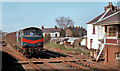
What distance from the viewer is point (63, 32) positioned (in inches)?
2685

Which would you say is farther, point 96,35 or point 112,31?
Answer: point 96,35

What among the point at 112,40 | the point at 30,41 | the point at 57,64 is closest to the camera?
the point at 112,40

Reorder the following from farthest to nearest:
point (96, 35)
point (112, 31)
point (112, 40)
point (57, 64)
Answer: point (96, 35) < point (57, 64) < point (112, 31) < point (112, 40)

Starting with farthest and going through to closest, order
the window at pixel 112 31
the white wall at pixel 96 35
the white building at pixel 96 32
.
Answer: the white wall at pixel 96 35 < the white building at pixel 96 32 < the window at pixel 112 31

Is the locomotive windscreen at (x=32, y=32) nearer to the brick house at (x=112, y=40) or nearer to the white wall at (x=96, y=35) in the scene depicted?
the brick house at (x=112, y=40)

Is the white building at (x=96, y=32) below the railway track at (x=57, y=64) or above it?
above

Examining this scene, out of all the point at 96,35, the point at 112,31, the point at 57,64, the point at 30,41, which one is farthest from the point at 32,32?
the point at 96,35

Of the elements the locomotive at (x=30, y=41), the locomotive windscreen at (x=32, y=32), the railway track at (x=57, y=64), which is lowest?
the railway track at (x=57, y=64)

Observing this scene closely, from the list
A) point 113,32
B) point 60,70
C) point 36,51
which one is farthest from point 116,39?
point 36,51

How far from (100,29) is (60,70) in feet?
44.8

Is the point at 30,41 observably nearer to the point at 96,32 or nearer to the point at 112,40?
the point at 112,40

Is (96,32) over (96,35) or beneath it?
over

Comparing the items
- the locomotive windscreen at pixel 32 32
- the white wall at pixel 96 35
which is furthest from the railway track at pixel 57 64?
the white wall at pixel 96 35

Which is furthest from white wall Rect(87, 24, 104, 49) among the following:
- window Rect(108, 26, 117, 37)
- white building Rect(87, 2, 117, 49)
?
window Rect(108, 26, 117, 37)
